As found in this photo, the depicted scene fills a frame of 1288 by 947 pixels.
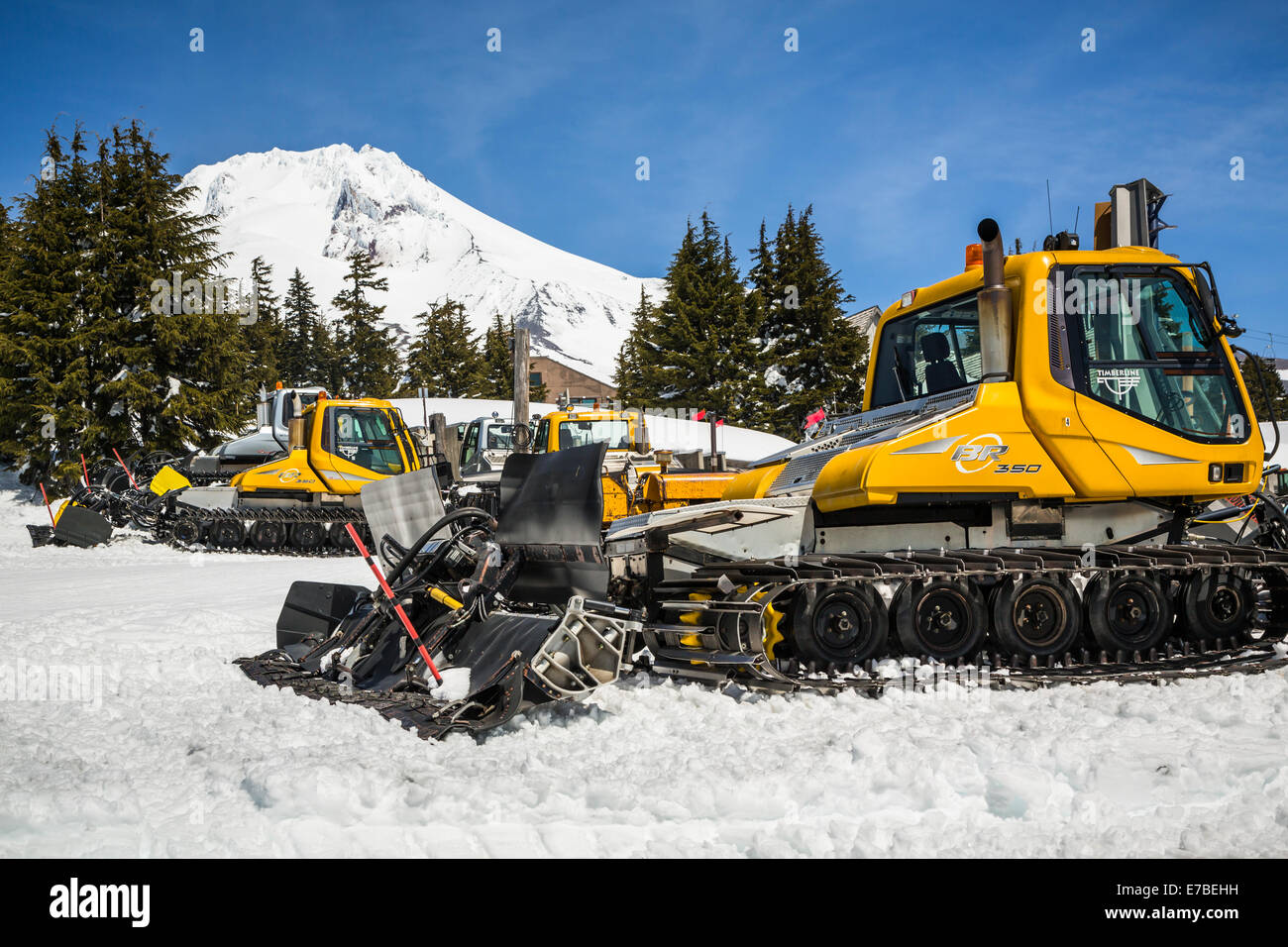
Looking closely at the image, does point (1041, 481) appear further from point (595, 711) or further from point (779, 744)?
point (595, 711)

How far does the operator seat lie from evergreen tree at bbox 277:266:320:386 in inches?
2326

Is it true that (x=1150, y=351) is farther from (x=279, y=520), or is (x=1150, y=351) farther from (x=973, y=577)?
(x=279, y=520)

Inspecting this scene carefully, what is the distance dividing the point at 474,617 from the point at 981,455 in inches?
130

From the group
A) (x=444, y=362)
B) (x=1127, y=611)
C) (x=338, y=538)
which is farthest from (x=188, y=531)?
(x=444, y=362)

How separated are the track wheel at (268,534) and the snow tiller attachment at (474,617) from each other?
9.80m

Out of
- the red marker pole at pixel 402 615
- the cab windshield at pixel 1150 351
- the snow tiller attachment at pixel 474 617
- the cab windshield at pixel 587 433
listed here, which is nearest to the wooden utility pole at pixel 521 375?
the cab windshield at pixel 587 433

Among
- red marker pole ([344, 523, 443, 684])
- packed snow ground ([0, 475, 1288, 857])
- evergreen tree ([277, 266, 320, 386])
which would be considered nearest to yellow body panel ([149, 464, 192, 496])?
packed snow ground ([0, 475, 1288, 857])

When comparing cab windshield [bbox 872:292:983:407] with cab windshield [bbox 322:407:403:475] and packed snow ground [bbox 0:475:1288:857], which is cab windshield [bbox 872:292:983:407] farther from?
cab windshield [bbox 322:407:403:475]

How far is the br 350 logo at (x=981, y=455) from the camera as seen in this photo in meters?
5.50

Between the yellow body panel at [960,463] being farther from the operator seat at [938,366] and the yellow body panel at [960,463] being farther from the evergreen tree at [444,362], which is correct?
the evergreen tree at [444,362]
